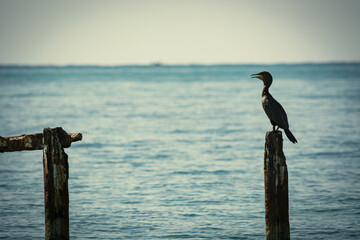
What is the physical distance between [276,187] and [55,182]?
323cm

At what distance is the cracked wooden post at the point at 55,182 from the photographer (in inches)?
303

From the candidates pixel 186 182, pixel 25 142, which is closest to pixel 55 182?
pixel 25 142

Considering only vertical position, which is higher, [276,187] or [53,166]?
[53,166]

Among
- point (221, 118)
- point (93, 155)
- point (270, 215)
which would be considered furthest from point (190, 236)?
point (221, 118)

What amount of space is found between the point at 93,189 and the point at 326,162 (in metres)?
8.61

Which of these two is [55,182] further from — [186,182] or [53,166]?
[186,182]

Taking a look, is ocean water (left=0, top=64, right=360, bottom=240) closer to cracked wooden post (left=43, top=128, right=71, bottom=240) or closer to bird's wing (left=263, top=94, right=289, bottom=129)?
bird's wing (left=263, top=94, right=289, bottom=129)

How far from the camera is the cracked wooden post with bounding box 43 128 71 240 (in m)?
7.69

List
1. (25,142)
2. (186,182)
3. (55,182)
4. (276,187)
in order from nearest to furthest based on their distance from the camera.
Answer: (25,142), (55,182), (276,187), (186,182)

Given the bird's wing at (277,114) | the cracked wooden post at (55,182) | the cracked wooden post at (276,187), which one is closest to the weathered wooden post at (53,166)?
the cracked wooden post at (55,182)

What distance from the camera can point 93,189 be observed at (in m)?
15.6

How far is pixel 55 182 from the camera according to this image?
7836 millimetres

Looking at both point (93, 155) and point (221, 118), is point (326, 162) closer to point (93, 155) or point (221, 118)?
point (93, 155)

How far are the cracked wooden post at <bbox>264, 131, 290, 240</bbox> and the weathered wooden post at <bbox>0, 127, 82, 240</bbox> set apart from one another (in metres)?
2.88
